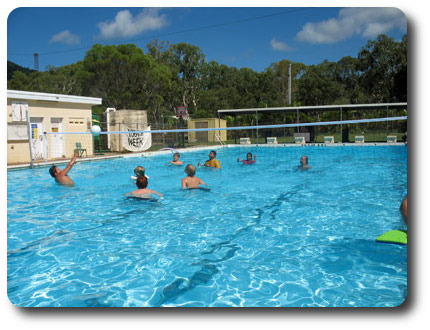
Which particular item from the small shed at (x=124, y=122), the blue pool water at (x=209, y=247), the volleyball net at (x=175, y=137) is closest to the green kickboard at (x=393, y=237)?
the blue pool water at (x=209, y=247)

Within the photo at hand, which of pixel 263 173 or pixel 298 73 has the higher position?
pixel 298 73

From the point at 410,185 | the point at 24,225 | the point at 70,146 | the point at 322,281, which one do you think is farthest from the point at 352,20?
the point at 70,146

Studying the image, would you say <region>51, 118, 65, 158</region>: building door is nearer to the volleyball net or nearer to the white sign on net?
the volleyball net

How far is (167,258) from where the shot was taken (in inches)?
194

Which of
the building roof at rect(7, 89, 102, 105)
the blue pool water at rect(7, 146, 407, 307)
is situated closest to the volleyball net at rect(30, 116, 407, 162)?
the building roof at rect(7, 89, 102, 105)

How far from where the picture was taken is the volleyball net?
1975 cm

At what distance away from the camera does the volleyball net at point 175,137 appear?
19.8 metres

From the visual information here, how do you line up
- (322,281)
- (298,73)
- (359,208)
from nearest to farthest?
(322,281) < (359,208) < (298,73)

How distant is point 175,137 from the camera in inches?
1216

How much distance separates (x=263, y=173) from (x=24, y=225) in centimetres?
940

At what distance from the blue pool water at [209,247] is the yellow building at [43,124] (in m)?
7.77

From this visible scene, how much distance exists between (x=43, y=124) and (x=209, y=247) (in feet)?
57.8
